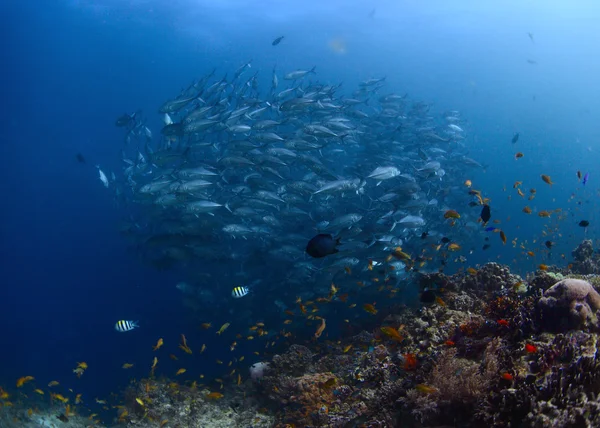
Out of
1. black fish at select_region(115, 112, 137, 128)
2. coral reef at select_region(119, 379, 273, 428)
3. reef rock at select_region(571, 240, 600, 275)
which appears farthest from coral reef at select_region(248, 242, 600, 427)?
black fish at select_region(115, 112, 137, 128)

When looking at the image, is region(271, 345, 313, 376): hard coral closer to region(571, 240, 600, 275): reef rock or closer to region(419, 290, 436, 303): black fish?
region(419, 290, 436, 303): black fish

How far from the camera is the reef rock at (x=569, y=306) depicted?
4.22m

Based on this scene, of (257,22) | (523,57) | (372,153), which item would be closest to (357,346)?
(372,153)

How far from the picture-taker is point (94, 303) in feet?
82.0

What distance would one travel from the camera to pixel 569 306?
432 cm

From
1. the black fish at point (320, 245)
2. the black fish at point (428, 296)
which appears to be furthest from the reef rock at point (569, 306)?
the black fish at point (320, 245)

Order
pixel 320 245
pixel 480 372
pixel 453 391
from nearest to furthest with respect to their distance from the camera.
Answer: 1. pixel 453 391
2. pixel 480 372
3. pixel 320 245

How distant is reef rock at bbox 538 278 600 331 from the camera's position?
13.9 ft

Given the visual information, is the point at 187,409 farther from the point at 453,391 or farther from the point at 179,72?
the point at 179,72

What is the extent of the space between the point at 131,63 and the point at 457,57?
66163mm

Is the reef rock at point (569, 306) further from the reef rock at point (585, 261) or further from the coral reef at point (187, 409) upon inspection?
the reef rock at point (585, 261)

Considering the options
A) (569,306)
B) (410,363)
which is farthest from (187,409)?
(569,306)

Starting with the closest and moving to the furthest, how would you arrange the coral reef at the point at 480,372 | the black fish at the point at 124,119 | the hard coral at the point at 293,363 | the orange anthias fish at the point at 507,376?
1. the coral reef at the point at 480,372
2. the orange anthias fish at the point at 507,376
3. the hard coral at the point at 293,363
4. the black fish at the point at 124,119

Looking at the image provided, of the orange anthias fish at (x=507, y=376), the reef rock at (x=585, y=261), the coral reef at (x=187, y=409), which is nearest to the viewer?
the orange anthias fish at (x=507, y=376)
